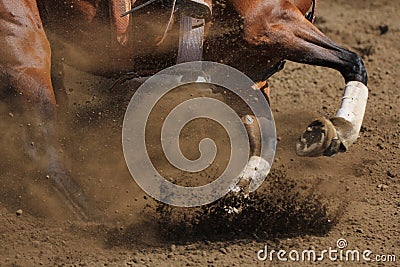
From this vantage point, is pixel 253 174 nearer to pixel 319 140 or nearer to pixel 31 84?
pixel 319 140

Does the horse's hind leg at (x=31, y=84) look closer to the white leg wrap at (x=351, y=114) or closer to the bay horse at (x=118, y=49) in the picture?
the bay horse at (x=118, y=49)

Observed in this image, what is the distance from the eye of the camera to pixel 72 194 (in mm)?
3988

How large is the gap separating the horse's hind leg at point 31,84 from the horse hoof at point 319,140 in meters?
1.29

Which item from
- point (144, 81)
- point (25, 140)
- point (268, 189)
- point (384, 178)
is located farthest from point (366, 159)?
point (25, 140)

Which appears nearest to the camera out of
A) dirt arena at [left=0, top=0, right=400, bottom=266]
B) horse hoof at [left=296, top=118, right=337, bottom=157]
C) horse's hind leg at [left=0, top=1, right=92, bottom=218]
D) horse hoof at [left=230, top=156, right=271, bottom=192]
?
horse's hind leg at [left=0, top=1, right=92, bottom=218]

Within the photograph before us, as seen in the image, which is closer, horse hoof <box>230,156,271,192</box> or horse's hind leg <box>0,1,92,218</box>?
horse's hind leg <box>0,1,92,218</box>

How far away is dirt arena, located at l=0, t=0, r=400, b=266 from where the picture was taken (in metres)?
3.91

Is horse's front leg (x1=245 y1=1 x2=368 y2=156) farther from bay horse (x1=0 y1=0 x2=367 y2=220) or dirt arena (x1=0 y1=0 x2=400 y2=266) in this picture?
dirt arena (x1=0 y1=0 x2=400 y2=266)

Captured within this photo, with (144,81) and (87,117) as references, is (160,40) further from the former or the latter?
(87,117)

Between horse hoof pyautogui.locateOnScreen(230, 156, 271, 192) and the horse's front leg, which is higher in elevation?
the horse's front leg

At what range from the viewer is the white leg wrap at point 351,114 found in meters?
4.18

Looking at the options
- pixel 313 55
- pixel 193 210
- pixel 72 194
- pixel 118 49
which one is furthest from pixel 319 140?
pixel 72 194

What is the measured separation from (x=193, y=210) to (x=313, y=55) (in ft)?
3.67

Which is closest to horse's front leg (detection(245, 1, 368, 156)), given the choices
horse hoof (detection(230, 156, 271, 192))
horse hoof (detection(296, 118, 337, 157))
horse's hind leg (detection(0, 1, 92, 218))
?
horse hoof (detection(296, 118, 337, 157))
